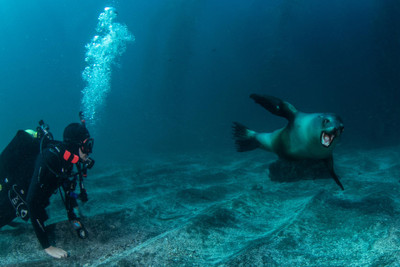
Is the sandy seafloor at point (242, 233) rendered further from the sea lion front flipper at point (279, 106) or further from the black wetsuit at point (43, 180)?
the sea lion front flipper at point (279, 106)

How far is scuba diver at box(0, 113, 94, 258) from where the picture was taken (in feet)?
8.93

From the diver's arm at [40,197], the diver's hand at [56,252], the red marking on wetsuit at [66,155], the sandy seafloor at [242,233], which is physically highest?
the red marking on wetsuit at [66,155]

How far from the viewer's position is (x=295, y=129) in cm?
215

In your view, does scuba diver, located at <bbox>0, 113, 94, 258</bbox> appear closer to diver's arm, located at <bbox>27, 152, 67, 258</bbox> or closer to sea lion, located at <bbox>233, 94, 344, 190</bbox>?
diver's arm, located at <bbox>27, 152, 67, 258</bbox>

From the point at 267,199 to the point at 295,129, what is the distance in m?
2.73

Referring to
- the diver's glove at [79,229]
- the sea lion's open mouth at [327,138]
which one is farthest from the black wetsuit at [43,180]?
the sea lion's open mouth at [327,138]

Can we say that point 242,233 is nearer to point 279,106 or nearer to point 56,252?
point 279,106

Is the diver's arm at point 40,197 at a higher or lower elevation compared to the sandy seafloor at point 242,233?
higher

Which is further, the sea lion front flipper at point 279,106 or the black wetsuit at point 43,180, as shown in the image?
the black wetsuit at point 43,180

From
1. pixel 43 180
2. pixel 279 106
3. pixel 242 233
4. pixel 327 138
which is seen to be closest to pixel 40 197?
pixel 43 180

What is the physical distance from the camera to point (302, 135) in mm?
2002

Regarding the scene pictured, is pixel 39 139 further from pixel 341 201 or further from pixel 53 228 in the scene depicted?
pixel 341 201

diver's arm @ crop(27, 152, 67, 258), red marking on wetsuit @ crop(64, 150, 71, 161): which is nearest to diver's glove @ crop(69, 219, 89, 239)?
diver's arm @ crop(27, 152, 67, 258)

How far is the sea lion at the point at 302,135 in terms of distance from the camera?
5.73 ft
